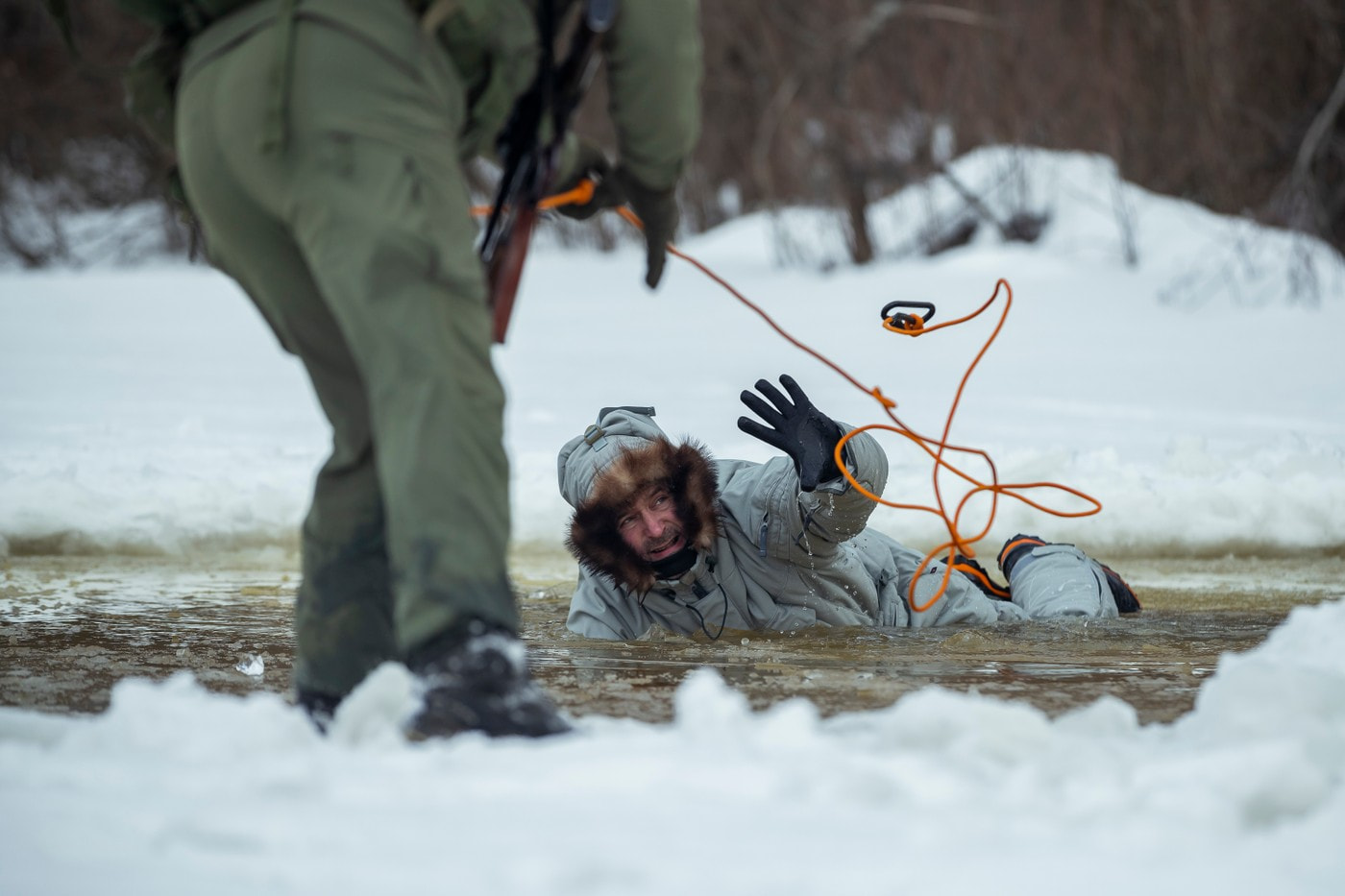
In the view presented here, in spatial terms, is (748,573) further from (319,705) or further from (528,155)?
(528,155)

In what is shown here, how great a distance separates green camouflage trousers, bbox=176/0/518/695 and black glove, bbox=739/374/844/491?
1811mm

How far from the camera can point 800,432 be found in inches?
145

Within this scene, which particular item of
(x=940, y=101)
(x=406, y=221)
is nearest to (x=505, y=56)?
(x=406, y=221)

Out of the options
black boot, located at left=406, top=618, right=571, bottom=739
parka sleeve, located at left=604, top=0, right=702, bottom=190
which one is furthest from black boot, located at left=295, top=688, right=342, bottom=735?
parka sleeve, located at left=604, top=0, right=702, bottom=190

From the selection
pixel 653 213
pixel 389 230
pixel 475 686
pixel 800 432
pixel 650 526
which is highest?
pixel 653 213

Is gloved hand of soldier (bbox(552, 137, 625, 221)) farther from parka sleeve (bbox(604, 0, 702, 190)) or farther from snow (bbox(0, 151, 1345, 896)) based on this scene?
snow (bbox(0, 151, 1345, 896))

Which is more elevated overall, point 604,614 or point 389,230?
point 389,230

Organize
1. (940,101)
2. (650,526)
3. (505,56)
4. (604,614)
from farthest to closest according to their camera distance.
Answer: (940,101) → (604,614) → (650,526) → (505,56)

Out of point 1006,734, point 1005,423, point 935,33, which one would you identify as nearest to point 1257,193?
point 935,33

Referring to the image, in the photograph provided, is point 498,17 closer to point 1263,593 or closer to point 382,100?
point 382,100

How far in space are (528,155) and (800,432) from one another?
1.69 metres

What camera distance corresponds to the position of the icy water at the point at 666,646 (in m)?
2.83

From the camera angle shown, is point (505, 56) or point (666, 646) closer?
point (505, 56)

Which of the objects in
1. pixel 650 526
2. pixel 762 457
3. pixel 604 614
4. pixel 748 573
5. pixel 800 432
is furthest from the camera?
pixel 762 457
